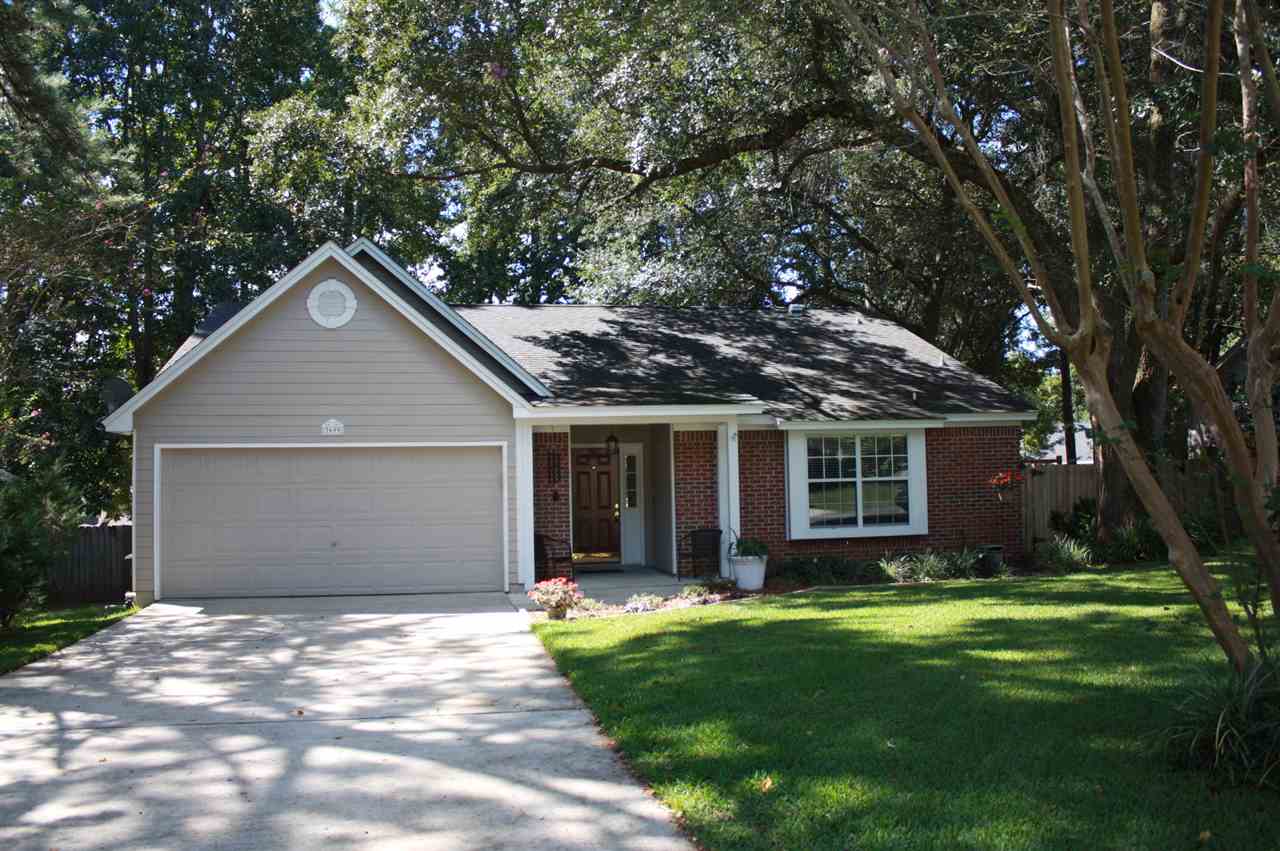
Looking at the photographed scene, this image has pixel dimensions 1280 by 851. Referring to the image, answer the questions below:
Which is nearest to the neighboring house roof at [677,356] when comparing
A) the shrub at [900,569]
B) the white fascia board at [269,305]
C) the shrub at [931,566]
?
the white fascia board at [269,305]

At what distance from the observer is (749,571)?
15.4 m

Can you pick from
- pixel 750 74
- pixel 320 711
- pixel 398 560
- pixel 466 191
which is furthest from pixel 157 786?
pixel 466 191

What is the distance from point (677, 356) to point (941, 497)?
199 inches

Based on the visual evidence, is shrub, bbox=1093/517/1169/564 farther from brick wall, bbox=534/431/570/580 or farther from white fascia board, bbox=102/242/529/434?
white fascia board, bbox=102/242/529/434

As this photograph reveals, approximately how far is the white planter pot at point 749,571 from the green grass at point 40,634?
813 cm

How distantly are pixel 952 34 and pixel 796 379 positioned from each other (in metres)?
6.35

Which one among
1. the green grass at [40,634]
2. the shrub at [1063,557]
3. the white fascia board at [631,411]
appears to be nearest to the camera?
the green grass at [40,634]

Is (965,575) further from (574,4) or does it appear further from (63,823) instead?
(63,823)

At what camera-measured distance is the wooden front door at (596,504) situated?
1816 cm

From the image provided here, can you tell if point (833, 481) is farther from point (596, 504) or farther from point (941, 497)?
point (596, 504)

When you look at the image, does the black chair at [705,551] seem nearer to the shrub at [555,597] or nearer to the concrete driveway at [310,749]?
the shrub at [555,597]

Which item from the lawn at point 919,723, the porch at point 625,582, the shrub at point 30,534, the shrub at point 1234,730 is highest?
the shrub at point 30,534

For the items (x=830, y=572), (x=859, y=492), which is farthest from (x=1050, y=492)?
(x=830, y=572)

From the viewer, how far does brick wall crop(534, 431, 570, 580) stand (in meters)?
16.2
